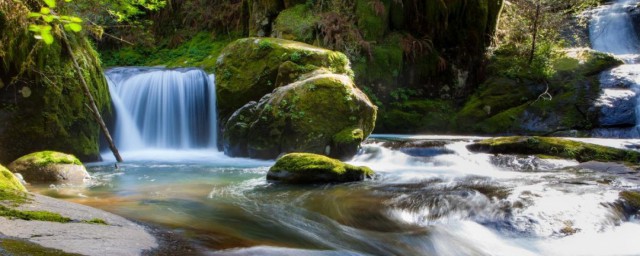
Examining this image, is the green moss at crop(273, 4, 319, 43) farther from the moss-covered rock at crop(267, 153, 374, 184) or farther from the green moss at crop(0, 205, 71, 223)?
the green moss at crop(0, 205, 71, 223)

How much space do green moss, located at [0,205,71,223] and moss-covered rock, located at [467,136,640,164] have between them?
7720 mm

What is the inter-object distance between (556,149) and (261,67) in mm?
6369

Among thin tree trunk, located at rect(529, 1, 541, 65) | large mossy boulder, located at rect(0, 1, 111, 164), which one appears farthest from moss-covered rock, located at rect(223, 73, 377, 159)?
thin tree trunk, located at rect(529, 1, 541, 65)

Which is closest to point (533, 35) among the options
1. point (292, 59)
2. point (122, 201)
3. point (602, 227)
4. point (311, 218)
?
point (292, 59)

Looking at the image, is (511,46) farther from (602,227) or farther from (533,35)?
(602,227)

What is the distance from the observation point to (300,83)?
9523 millimetres

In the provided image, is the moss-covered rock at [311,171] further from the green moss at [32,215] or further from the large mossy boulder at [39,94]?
the large mossy boulder at [39,94]

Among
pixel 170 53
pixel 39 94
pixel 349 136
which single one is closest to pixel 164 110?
pixel 39 94

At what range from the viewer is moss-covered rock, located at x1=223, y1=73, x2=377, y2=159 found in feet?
29.9

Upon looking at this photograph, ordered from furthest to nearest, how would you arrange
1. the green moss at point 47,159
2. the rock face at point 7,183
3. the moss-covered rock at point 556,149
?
the moss-covered rock at point 556,149 < the green moss at point 47,159 < the rock face at point 7,183

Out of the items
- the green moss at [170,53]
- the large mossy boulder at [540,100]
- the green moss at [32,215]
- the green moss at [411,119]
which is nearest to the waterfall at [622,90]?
the large mossy boulder at [540,100]

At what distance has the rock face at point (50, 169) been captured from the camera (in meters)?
6.52

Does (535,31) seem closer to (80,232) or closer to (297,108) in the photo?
(297,108)

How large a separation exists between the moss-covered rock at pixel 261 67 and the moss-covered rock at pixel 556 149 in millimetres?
3627
